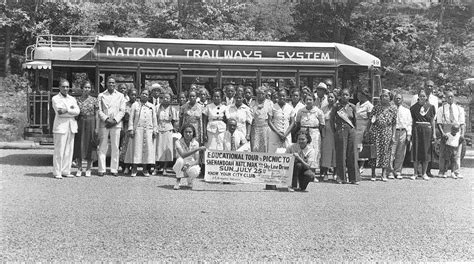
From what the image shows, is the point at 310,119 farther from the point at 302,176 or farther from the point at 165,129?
the point at 165,129

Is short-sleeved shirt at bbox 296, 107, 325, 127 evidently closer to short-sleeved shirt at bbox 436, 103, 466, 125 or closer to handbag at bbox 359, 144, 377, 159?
handbag at bbox 359, 144, 377, 159

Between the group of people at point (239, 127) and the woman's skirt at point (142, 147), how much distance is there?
0.8 inches

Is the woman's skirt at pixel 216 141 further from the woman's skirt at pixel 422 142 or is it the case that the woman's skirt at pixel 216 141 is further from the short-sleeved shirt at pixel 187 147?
the woman's skirt at pixel 422 142

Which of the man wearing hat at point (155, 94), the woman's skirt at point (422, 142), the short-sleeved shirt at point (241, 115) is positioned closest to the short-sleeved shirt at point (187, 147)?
the short-sleeved shirt at point (241, 115)

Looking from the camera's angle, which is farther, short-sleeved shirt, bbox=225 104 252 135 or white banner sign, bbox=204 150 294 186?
short-sleeved shirt, bbox=225 104 252 135

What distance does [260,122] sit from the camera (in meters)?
12.6

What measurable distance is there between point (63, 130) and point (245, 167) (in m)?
3.69

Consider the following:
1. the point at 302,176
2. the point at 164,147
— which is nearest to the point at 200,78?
the point at 164,147

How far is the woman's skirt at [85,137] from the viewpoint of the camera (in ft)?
41.7

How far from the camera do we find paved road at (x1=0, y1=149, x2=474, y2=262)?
252 inches

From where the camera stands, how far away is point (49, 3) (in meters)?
30.0

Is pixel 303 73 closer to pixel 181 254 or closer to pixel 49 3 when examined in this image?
pixel 181 254

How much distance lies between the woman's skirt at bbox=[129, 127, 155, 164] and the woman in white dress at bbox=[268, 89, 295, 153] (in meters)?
2.43

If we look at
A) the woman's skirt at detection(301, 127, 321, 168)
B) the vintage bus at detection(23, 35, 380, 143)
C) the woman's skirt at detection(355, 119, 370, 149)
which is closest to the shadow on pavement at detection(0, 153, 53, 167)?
the vintage bus at detection(23, 35, 380, 143)
